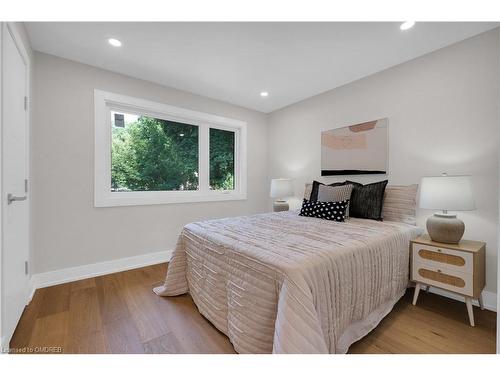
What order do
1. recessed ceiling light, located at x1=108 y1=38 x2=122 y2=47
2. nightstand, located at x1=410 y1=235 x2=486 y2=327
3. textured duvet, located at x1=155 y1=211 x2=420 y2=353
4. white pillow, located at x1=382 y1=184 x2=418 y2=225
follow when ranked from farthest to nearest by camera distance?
white pillow, located at x1=382 y1=184 x2=418 y2=225
recessed ceiling light, located at x1=108 y1=38 x2=122 y2=47
nightstand, located at x1=410 y1=235 x2=486 y2=327
textured duvet, located at x1=155 y1=211 x2=420 y2=353

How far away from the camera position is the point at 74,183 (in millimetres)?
2350

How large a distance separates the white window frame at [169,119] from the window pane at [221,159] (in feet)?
0.24

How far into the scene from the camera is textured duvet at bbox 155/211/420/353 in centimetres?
106

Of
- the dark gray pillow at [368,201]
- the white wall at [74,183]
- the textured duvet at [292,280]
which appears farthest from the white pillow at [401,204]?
the white wall at [74,183]

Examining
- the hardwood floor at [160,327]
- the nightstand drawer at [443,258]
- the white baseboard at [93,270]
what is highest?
the nightstand drawer at [443,258]

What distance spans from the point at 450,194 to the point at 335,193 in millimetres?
1017

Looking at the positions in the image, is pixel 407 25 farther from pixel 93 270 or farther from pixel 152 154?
pixel 93 270

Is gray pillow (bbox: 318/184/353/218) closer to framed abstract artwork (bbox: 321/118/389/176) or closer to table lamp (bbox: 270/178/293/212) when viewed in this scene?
framed abstract artwork (bbox: 321/118/389/176)

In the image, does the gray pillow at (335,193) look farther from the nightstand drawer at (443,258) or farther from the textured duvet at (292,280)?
the nightstand drawer at (443,258)

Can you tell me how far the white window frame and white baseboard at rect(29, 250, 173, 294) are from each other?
2.21 ft

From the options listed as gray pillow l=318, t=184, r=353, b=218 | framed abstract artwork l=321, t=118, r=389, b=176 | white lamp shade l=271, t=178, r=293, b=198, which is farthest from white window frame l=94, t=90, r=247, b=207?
gray pillow l=318, t=184, r=353, b=218

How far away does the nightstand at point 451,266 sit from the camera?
1.59 meters

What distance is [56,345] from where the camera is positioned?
1378 mm
